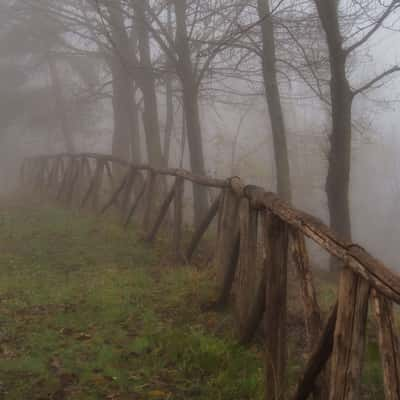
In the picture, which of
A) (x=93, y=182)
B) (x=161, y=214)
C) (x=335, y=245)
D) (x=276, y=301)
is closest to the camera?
(x=335, y=245)

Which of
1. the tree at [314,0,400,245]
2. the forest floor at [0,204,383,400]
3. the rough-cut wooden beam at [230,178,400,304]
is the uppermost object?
the tree at [314,0,400,245]

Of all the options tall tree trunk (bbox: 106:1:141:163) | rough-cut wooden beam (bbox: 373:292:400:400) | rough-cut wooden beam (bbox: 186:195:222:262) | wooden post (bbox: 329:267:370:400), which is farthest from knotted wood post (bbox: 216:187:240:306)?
tall tree trunk (bbox: 106:1:141:163)

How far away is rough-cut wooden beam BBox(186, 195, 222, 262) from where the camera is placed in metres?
6.87

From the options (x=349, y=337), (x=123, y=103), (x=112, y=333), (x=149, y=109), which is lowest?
(x=112, y=333)

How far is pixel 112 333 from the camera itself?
222 inches

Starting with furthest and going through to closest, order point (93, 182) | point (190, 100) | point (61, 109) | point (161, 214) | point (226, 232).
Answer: point (61, 109)
point (93, 182)
point (190, 100)
point (161, 214)
point (226, 232)

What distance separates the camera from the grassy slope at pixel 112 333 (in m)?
4.44

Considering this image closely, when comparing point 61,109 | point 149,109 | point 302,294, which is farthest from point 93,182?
point 61,109

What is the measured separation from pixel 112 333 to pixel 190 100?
7.19 m

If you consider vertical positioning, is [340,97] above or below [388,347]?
above

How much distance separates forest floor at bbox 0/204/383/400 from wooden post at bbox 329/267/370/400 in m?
1.43

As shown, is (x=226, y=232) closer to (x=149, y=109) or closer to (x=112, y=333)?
(x=112, y=333)

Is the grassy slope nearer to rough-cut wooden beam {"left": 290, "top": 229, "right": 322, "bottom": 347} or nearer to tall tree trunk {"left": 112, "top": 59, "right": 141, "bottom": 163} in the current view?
rough-cut wooden beam {"left": 290, "top": 229, "right": 322, "bottom": 347}

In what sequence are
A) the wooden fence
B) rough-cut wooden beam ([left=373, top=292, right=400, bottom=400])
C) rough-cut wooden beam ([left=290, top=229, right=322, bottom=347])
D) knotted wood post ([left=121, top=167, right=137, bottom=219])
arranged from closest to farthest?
rough-cut wooden beam ([left=373, top=292, right=400, bottom=400])
the wooden fence
rough-cut wooden beam ([left=290, top=229, right=322, bottom=347])
knotted wood post ([left=121, top=167, right=137, bottom=219])
